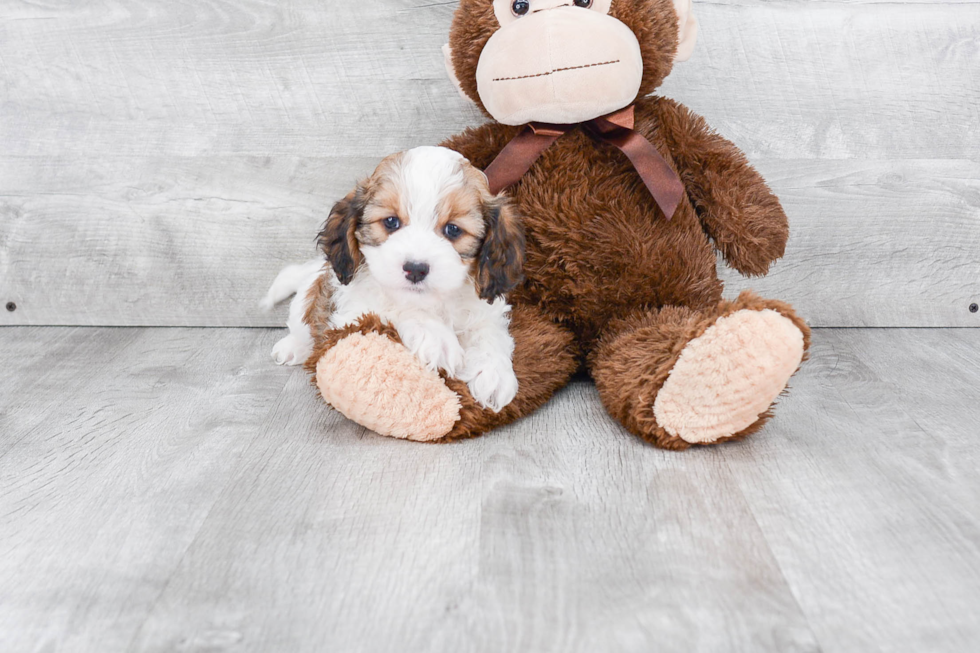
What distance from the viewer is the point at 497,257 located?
4.84ft

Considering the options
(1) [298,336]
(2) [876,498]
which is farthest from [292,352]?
(2) [876,498]

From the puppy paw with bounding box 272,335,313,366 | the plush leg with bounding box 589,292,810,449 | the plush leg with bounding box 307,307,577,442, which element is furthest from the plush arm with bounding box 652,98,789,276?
the puppy paw with bounding box 272,335,313,366

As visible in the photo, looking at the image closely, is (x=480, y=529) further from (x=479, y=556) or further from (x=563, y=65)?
(x=563, y=65)

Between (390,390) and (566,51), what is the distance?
71 centimetres

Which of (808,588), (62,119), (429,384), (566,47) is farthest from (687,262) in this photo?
(62,119)

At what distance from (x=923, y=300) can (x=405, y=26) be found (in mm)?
1578

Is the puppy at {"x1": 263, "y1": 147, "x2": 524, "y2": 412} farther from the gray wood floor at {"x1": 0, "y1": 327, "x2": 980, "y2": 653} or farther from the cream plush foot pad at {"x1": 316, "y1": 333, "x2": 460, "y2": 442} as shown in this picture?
the gray wood floor at {"x1": 0, "y1": 327, "x2": 980, "y2": 653}

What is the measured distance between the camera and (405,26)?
203cm

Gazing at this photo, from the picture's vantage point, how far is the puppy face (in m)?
1.41

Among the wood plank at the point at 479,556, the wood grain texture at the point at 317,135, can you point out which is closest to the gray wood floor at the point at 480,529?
the wood plank at the point at 479,556

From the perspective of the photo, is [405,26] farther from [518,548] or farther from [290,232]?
[518,548]

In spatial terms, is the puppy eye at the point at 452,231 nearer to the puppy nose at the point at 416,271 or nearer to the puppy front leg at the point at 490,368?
the puppy nose at the point at 416,271

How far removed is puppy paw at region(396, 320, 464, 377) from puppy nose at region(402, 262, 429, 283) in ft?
0.44

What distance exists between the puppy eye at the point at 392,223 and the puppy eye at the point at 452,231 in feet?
0.27
